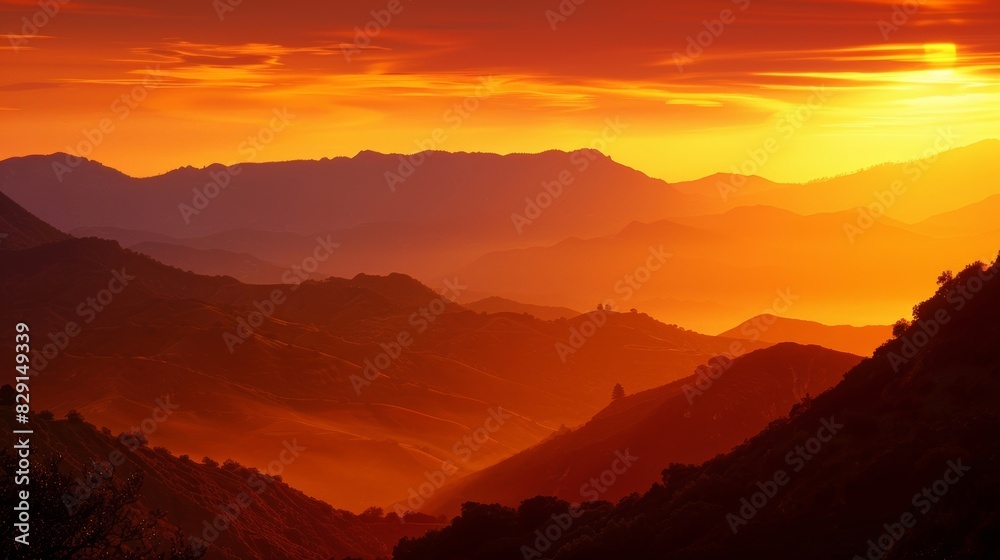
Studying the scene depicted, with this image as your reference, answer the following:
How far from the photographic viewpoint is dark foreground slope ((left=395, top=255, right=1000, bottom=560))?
35531 millimetres

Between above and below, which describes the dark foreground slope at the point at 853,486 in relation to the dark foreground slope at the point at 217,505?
above

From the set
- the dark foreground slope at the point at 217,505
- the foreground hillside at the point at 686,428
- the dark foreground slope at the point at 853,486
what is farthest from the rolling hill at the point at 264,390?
the dark foreground slope at the point at 853,486

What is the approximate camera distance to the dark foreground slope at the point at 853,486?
117 feet

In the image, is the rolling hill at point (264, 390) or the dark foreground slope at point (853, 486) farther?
the rolling hill at point (264, 390)

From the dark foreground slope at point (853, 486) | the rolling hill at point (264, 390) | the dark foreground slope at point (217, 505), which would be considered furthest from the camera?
the rolling hill at point (264, 390)

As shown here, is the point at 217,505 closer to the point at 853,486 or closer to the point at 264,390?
the point at 853,486

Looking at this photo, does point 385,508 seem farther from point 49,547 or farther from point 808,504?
point 49,547

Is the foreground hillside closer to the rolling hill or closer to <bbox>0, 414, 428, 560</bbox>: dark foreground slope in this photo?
<bbox>0, 414, 428, 560</bbox>: dark foreground slope

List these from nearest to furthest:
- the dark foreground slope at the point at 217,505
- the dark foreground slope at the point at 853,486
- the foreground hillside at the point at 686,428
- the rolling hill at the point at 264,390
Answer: the dark foreground slope at the point at 853,486 < the dark foreground slope at the point at 217,505 < the foreground hillside at the point at 686,428 < the rolling hill at the point at 264,390

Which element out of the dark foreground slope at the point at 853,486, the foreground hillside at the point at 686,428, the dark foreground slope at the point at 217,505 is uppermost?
the foreground hillside at the point at 686,428

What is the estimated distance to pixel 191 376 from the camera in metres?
154

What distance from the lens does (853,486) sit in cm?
4019

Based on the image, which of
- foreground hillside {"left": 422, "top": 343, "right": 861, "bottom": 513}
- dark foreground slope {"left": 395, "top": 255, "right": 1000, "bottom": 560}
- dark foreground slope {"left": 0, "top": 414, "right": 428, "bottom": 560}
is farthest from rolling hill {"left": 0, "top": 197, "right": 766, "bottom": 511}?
dark foreground slope {"left": 395, "top": 255, "right": 1000, "bottom": 560}

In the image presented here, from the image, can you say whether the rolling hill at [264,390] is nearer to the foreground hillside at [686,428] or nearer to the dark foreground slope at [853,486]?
the foreground hillside at [686,428]
